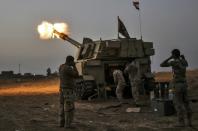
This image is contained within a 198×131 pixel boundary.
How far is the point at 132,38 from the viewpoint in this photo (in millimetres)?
27359

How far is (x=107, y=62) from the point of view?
26750mm

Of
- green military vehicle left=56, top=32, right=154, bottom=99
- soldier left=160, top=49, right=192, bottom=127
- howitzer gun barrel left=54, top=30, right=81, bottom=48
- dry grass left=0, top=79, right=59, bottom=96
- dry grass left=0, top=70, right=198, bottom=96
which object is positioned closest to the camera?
soldier left=160, top=49, right=192, bottom=127

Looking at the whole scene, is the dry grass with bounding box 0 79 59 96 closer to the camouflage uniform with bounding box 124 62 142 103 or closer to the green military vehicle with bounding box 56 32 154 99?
the green military vehicle with bounding box 56 32 154 99

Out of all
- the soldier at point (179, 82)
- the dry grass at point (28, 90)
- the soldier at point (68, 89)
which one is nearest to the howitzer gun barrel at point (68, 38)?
the dry grass at point (28, 90)

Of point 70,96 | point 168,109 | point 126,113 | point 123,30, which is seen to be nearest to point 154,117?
point 168,109

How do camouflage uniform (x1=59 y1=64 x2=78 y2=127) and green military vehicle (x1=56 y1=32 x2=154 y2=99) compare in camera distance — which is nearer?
camouflage uniform (x1=59 y1=64 x2=78 y2=127)

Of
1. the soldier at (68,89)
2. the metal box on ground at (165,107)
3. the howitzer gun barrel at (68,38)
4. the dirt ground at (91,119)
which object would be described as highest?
the howitzer gun barrel at (68,38)

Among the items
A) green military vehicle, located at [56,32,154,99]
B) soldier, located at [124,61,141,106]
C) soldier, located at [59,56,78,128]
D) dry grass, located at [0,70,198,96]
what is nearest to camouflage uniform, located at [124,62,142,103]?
soldier, located at [124,61,141,106]

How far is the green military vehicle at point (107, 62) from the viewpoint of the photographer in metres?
26.0

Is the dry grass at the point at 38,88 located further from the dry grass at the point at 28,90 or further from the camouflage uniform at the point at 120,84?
the camouflage uniform at the point at 120,84

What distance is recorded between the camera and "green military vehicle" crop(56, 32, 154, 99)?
2602 centimetres

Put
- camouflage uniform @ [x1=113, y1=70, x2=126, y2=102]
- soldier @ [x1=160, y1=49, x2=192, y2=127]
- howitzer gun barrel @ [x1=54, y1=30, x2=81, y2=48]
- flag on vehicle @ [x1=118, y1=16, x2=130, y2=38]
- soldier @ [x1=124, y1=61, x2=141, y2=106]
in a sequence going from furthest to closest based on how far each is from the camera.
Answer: howitzer gun barrel @ [x1=54, y1=30, x2=81, y2=48]
flag on vehicle @ [x1=118, y1=16, x2=130, y2=38]
camouflage uniform @ [x1=113, y1=70, x2=126, y2=102]
soldier @ [x1=124, y1=61, x2=141, y2=106]
soldier @ [x1=160, y1=49, x2=192, y2=127]

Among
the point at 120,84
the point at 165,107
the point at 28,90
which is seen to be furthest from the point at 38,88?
the point at 165,107

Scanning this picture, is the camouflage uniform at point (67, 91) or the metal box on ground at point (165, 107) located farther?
the metal box on ground at point (165, 107)
